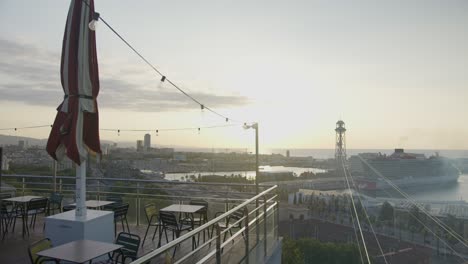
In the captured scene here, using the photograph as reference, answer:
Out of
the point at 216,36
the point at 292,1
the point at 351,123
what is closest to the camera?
the point at 216,36

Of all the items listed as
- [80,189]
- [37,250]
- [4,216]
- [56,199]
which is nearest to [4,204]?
[4,216]

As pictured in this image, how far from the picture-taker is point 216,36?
352 inches

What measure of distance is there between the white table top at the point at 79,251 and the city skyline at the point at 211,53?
7.08ft

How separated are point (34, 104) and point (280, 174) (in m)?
72.9

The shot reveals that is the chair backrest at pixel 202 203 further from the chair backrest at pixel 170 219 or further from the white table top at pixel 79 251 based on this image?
the white table top at pixel 79 251

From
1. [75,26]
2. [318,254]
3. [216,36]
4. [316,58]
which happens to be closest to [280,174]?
[318,254]

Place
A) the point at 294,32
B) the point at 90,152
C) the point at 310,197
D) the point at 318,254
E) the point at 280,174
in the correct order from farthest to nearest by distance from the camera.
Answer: the point at 280,174 → the point at 310,197 → the point at 318,254 → the point at 294,32 → the point at 90,152

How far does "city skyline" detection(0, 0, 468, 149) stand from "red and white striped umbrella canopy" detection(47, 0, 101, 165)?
11.6 inches

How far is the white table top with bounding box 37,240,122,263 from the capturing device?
269cm

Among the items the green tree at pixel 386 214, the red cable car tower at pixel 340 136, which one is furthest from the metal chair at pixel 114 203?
the red cable car tower at pixel 340 136

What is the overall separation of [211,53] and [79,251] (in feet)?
23.3

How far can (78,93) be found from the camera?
12.3ft

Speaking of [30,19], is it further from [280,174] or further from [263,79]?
[280,174]

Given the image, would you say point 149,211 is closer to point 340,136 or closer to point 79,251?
point 79,251
